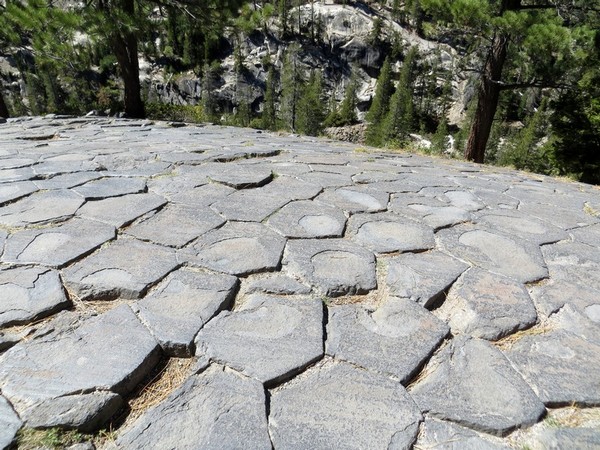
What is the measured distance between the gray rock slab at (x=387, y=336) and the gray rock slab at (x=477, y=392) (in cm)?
6

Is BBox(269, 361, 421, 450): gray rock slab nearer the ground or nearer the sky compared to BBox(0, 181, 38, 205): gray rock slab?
nearer the ground

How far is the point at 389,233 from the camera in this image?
2.11 metres

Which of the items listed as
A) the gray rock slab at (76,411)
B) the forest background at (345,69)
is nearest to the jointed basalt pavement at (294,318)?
the gray rock slab at (76,411)

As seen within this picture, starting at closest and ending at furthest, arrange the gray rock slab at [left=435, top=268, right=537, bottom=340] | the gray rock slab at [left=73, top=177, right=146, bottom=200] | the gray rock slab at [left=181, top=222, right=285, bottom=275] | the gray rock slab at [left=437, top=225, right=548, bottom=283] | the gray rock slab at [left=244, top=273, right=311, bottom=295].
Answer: the gray rock slab at [left=435, top=268, right=537, bottom=340]
the gray rock slab at [left=244, top=273, right=311, bottom=295]
the gray rock slab at [left=181, top=222, right=285, bottom=275]
the gray rock slab at [left=437, top=225, right=548, bottom=283]
the gray rock slab at [left=73, top=177, right=146, bottom=200]

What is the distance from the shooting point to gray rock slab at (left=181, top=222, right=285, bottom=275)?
5.46ft

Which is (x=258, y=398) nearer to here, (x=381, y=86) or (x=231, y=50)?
(x=381, y=86)

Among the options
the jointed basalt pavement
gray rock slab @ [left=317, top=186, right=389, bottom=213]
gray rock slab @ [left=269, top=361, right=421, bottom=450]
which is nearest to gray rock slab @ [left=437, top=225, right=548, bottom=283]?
the jointed basalt pavement

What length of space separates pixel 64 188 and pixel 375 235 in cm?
224

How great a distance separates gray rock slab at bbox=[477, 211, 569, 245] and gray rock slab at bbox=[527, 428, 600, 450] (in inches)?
55.9

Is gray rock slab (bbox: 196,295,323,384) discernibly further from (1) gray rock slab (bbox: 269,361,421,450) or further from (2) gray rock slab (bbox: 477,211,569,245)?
(2) gray rock slab (bbox: 477,211,569,245)

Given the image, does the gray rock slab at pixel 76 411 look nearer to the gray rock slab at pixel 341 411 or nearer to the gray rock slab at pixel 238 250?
the gray rock slab at pixel 341 411

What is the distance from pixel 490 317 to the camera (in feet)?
4.62

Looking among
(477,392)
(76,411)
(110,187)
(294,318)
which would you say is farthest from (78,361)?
(110,187)

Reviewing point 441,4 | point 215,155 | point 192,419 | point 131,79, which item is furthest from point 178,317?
point 131,79
